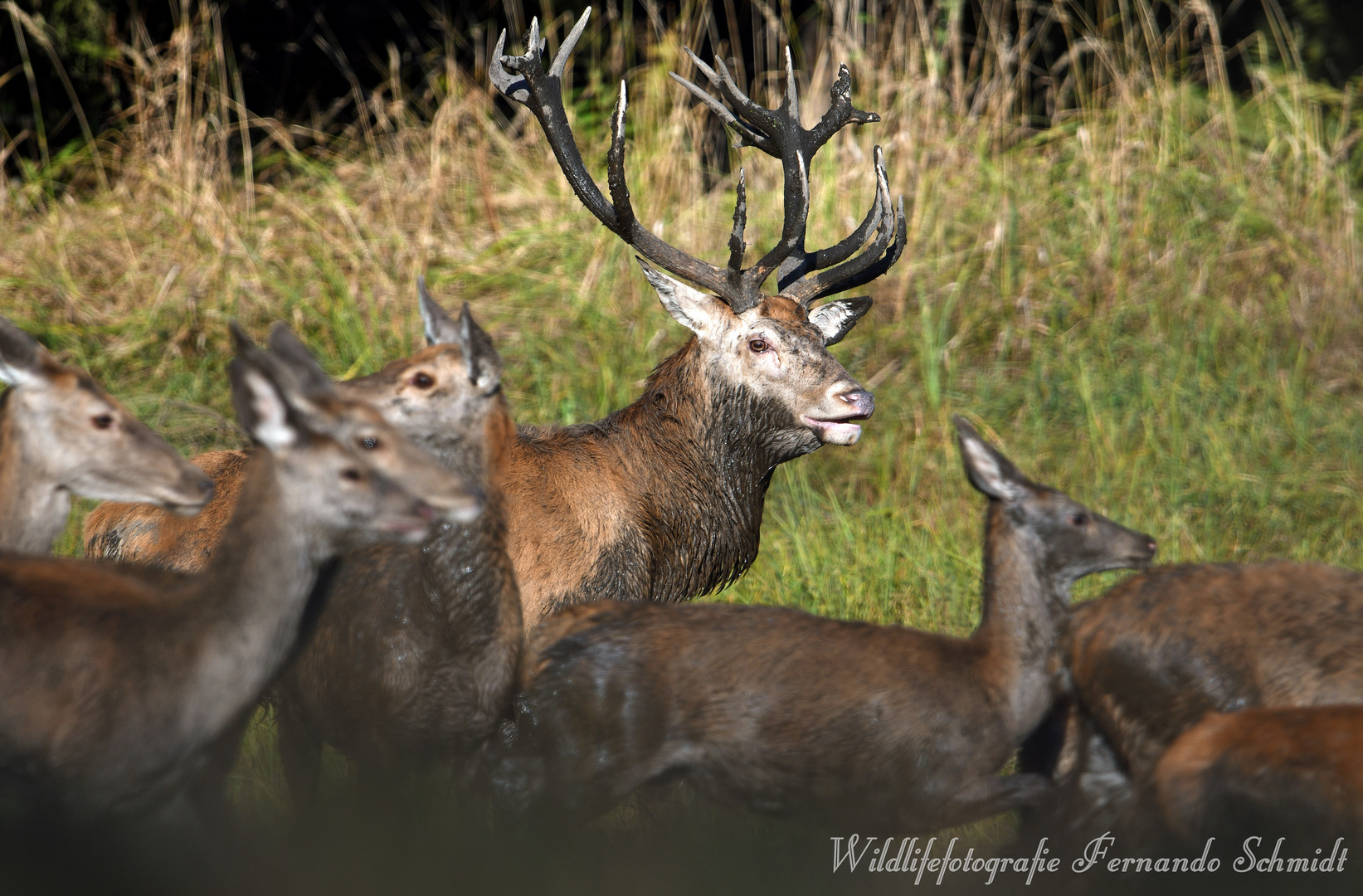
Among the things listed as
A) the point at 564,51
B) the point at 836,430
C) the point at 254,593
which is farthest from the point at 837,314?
the point at 254,593

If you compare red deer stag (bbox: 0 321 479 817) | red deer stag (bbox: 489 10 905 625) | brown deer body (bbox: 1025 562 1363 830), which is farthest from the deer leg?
brown deer body (bbox: 1025 562 1363 830)

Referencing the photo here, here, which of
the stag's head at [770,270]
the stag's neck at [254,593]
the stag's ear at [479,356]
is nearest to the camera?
the stag's neck at [254,593]

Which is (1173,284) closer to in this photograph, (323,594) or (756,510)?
(756,510)

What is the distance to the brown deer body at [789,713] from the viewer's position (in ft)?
12.1

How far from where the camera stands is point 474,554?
3963 mm

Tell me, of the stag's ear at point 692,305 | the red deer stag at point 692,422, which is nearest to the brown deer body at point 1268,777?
the red deer stag at point 692,422

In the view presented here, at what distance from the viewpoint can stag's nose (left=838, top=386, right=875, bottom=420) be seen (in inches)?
215

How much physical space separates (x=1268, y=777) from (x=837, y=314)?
3.45 meters

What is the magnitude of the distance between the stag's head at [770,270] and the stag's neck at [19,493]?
2.62 metres

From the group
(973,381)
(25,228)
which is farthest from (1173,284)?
(25,228)

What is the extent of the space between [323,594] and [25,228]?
284 inches

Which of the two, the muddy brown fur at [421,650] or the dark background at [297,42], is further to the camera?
the dark background at [297,42]

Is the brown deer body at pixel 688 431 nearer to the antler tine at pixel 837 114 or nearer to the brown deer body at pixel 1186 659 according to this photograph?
the antler tine at pixel 837 114

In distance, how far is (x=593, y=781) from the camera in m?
3.71
